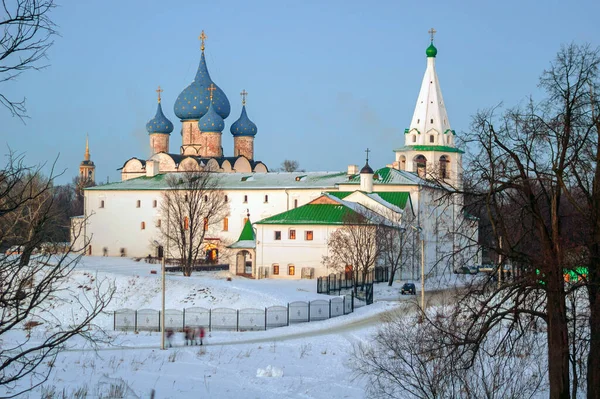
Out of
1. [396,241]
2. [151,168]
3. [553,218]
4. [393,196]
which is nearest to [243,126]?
[151,168]

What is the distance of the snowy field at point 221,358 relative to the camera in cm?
2045

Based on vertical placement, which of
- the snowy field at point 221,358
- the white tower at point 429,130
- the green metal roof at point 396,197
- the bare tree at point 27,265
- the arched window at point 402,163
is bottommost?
the snowy field at point 221,358

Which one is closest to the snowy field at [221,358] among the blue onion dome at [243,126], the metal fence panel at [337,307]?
the metal fence panel at [337,307]

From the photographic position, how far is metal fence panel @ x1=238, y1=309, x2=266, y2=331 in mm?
33875

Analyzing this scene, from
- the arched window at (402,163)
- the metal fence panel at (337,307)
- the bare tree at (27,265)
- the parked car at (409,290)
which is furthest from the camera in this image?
the arched window at (402,163)

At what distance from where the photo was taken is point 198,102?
278 feet

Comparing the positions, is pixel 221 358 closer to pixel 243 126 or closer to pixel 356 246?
pixel 356 246

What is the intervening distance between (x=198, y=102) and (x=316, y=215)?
3346 centimetres

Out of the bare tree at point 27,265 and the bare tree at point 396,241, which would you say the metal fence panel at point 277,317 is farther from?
the bare tree at point 396,241

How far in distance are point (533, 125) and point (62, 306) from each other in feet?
94.6

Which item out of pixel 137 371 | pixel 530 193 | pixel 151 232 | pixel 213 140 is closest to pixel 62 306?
pixel 137 371

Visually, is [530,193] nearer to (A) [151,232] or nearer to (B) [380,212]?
(B) [380,212]

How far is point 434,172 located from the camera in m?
14.3

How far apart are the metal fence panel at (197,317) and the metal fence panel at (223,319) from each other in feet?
0.80
